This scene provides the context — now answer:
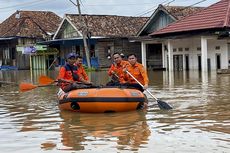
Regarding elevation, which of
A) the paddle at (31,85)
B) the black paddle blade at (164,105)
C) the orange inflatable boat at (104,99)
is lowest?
the black paddle blade at (164,105)

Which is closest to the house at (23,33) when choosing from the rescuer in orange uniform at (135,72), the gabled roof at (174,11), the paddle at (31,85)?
the gabled roof at (174,11)

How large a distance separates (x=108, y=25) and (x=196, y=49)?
14.9m

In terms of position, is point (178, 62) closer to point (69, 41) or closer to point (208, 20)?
point (208, 20)

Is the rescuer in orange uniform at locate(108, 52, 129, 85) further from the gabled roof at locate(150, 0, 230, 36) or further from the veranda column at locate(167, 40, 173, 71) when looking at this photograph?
the veranda column at locate(167, 40, 173, 71)

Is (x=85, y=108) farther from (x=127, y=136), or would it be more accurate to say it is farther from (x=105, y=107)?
(x=127, y=136)

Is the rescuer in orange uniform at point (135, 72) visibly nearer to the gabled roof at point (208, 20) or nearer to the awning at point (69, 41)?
the gabled roof at point (208, 20)

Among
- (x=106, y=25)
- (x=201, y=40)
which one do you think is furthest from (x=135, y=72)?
(x=106, y=25)

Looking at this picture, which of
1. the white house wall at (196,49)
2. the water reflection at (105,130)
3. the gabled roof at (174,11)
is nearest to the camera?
the water reflection at (105,130)

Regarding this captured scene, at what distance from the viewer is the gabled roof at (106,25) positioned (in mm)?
49656

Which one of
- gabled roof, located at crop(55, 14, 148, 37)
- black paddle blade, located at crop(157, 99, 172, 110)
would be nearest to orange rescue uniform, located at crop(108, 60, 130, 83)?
black paddle blade, located at crop(157, 99, 172, 110)

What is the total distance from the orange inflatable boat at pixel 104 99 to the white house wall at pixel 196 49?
923 inches

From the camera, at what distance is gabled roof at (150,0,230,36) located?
33125mm

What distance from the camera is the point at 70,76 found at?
13781 mm

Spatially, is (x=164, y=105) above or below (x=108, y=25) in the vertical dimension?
below
